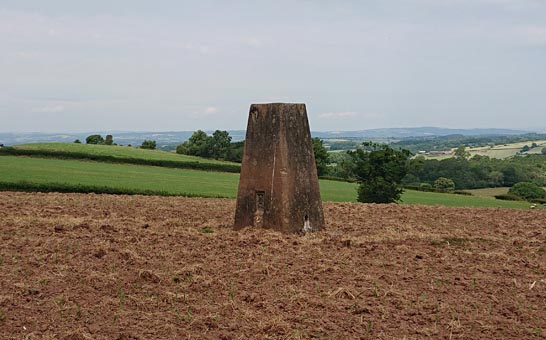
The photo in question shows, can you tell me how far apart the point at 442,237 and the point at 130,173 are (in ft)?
102

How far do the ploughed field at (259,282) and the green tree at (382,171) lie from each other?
15865 millimetres

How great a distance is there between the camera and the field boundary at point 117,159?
4927 cm

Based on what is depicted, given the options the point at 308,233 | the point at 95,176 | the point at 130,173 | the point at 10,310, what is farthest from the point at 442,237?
the point at 130,173

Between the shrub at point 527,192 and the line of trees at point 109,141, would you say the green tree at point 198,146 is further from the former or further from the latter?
the shrub at point 527,192

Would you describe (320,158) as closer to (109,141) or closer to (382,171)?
(382,171)

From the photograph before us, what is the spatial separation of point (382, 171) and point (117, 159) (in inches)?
1096

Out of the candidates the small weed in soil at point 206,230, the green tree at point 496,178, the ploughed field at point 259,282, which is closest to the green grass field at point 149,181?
the small weed in soil at point 206,230

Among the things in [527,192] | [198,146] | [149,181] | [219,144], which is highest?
[219,144]

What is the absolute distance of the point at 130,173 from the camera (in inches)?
1624

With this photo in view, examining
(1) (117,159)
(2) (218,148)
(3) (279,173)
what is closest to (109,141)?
(2) (218,148)

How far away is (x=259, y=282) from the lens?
930cm

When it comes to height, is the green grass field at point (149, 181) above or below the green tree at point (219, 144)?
below

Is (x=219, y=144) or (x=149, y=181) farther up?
(x=219, y=144)

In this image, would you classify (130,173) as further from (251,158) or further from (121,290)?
(121,290)
